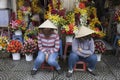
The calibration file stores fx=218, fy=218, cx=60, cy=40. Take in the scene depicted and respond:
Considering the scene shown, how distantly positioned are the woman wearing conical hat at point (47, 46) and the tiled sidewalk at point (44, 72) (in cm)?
21

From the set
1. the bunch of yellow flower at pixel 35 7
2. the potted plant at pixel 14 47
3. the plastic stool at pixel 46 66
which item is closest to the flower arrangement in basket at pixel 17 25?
the potted plant at pixel 14 47

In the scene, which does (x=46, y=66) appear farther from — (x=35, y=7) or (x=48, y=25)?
(x=35, y=7)

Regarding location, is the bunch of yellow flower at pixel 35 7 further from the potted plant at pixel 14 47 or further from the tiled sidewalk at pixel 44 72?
the tiled sidewalk at pixel 44 72

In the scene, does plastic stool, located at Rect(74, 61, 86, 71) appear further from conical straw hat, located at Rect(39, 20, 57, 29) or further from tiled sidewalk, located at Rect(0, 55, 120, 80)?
conical straw hat, located at Rect(39, 20, 57, 29)

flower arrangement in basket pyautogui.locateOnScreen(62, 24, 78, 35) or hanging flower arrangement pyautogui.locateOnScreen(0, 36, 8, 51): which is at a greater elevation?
flower arrangement in basket pyautogui.locateOnScreen(62, 24, 78, 35)

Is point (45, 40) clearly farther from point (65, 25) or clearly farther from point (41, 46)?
point (65, 25)

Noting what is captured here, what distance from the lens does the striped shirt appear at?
5363 millimetres

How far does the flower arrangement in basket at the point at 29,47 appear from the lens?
5.75 meters

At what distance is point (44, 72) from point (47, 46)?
2.14 feet

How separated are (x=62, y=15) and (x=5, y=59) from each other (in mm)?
2033

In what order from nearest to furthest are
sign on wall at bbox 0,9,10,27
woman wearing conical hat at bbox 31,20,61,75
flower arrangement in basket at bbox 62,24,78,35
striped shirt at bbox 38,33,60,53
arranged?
woman wearing conical hat at bbox 31,20,61,75 → striped shirt at bbox 38,33,60,53 → flower arrangement in basket at bbox 62,24,78,35 → sign on wall at bbox 0,9,10,27

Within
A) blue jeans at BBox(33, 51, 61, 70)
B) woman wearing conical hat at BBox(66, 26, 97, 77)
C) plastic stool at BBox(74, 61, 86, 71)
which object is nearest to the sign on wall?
blue jeans at BBox(33, 51, 61, 70)

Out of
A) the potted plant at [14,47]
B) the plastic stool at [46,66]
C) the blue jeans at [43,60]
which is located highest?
the potted plant at [14,47]

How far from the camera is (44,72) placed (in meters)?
5.42
